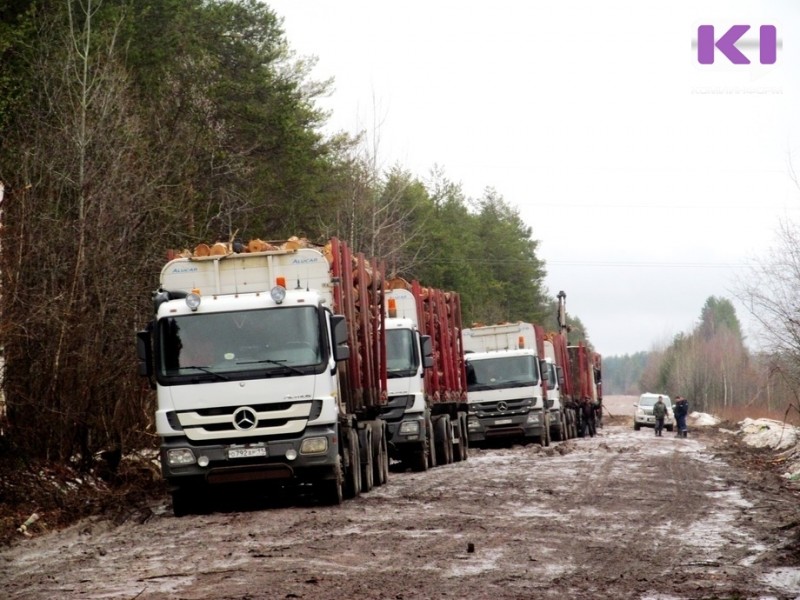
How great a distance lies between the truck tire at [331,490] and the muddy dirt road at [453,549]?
0.20 m

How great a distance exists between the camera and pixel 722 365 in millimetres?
133750

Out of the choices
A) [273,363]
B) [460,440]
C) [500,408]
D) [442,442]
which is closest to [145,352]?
[273,363]

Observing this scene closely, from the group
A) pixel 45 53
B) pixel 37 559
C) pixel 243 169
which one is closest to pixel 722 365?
pixel 243 169

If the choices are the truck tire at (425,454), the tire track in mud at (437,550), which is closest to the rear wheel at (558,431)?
the truck tire at (425,454)

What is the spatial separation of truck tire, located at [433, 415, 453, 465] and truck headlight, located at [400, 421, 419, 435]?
2746 millimetres

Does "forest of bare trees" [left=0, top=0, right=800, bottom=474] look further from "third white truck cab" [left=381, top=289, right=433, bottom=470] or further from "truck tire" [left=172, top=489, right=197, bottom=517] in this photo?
"third white truck cab" [left=381, top=289, right=433, bottom=470]

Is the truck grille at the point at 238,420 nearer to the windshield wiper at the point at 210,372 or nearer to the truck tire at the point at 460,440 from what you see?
the windshield wiper at the point at 210,372

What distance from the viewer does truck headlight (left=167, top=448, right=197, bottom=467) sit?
591 inches

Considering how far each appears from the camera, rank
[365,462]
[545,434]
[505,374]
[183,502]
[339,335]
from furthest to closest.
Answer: [545,434] < [505,374] < [365,462] < [339,335] < [183,502]

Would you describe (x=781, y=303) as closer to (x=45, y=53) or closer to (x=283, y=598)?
(x=45, y=53)

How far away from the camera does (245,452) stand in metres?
15.0

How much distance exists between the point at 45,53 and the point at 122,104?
14.9 ft

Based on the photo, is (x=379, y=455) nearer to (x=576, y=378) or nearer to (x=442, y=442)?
(x=442, y=442)

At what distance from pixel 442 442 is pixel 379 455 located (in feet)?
21.0
